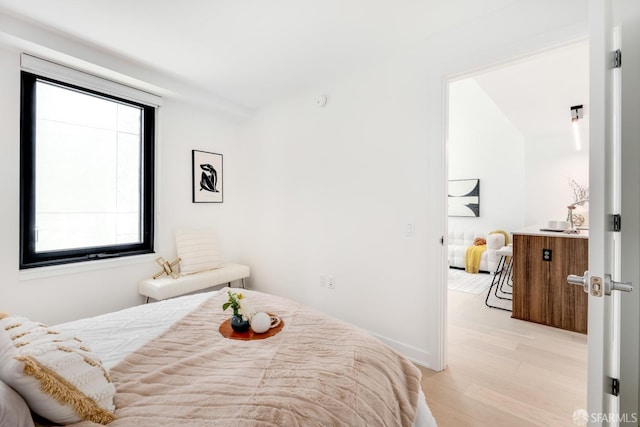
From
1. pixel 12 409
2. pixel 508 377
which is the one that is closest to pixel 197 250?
pixel 12 409

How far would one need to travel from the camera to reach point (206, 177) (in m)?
3.46

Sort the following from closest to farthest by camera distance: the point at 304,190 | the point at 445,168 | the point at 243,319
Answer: the point at 243,319 < the point at 445,168 < the point at 304,190

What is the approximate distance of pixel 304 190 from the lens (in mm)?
3129

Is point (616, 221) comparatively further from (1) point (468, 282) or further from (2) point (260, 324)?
(1) point (468, 282)

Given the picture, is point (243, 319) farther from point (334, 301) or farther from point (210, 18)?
point (210, 18)

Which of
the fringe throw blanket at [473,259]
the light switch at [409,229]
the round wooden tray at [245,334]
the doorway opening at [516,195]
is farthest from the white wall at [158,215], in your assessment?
the fringe throw blanket at [473,259]

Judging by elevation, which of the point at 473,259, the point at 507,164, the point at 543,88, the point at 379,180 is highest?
the point at 543,88

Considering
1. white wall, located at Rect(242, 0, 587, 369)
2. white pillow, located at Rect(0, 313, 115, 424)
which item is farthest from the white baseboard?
white pillow, located at Rect(0, 313, 115, 424)

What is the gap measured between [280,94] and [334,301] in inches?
88.9

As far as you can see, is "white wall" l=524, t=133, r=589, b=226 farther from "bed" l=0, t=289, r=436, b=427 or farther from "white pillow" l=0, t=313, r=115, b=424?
"white pillow" l=0, t=313, r=115, b=424

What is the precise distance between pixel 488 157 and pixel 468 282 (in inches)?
→ 104

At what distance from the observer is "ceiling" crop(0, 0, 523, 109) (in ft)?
6.03

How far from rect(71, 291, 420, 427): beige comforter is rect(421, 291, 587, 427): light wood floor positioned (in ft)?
2.64

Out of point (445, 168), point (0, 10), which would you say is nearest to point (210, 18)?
point (0, 10)
